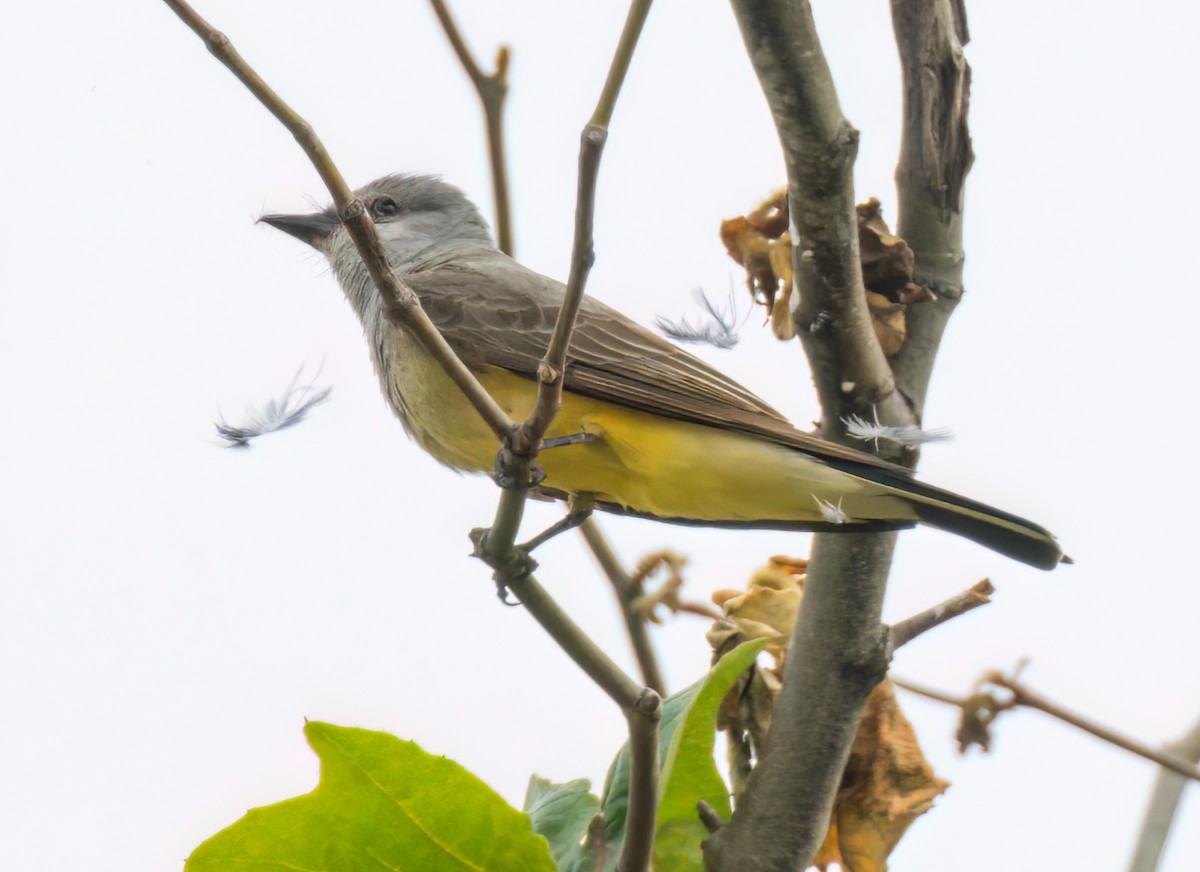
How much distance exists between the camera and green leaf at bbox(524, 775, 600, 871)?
294 centimetres

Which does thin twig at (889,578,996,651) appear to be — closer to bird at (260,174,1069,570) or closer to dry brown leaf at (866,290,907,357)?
bird at (260,174,1069,570)

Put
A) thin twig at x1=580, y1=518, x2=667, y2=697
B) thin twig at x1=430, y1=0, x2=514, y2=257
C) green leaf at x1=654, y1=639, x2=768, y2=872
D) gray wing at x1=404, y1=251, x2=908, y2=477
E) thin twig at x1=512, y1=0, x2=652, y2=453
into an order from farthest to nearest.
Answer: gray wing at x1=404, y1=251, x2=908, y2=477
thin twig at x1=580, y1=518, x2=667, y2=697
thin twig at x1=430, y1=0, x2=514, y2=257
green leaf at x1=654, y1=639, x2=768, y2=872
thin twig at x1=512, y1=0, x2=652, y2=453

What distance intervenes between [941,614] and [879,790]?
0.58 m

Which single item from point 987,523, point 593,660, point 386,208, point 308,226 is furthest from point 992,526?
point 386,208

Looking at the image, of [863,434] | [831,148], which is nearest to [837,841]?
[863,434]

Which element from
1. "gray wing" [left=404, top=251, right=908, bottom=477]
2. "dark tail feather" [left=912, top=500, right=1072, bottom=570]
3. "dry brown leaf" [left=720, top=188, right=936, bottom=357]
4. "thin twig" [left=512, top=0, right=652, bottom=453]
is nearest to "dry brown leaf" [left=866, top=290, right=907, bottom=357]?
"dry brown leaf" [left=720, top=188, right=936, bottom=357]

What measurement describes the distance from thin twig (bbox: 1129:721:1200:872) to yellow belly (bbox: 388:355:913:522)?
1.06m

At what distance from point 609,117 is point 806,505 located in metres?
1.94

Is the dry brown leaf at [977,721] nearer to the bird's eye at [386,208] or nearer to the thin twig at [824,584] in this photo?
the thin twig at [824,584]

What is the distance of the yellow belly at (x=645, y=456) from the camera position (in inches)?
145

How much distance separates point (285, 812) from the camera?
102 inches

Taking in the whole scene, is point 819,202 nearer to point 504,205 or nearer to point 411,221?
point 504,205

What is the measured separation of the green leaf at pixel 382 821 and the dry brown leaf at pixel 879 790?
0.98m

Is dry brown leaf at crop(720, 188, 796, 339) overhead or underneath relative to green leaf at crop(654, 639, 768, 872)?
overhead
